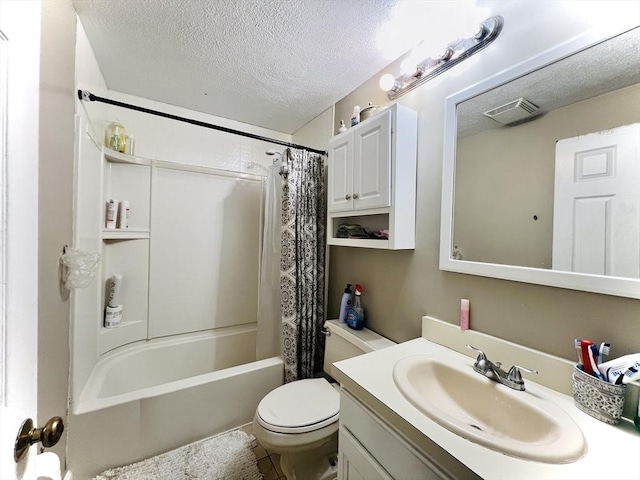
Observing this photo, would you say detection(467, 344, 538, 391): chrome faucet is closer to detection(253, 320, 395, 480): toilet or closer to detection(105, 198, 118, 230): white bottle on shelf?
detection(253, 320, 395, 480): toilet

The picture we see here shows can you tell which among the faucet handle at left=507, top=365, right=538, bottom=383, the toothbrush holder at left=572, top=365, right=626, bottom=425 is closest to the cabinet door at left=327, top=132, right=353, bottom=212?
the faucet handle at left=507, top=365, right=538, bottom=383

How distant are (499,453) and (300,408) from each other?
91 centimetres

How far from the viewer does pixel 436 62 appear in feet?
4.02

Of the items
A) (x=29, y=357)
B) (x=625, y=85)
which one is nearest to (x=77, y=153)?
(x=29, y=357)

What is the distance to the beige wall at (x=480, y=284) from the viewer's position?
2.69 ft

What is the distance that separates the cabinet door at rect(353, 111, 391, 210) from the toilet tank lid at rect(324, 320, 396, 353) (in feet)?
2.37

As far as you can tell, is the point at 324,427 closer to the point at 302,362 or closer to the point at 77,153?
the point at 302,362

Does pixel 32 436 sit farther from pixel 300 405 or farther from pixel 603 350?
pixel 603 350

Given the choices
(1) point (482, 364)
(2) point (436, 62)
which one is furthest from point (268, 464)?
(2) point (436, 62)

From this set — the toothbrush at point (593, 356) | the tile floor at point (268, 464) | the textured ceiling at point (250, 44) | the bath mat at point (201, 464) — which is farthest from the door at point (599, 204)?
the bath mat at point (201, 464)

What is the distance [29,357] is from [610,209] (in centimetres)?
145

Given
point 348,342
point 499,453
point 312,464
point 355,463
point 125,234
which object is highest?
point 125,234

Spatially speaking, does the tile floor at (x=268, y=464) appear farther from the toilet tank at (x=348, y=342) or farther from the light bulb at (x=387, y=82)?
the light bulb at (x=387, y=82)

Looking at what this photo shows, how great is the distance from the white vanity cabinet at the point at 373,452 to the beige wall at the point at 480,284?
0.60 m
